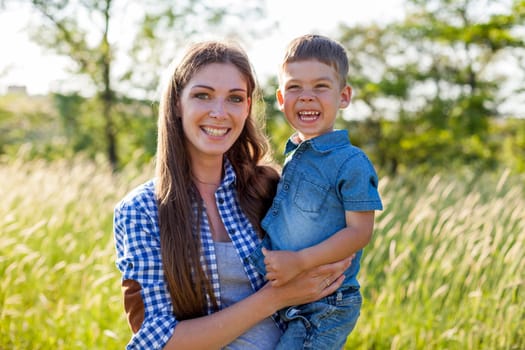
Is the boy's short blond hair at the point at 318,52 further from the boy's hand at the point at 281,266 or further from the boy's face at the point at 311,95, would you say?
the boy's hand at the point at 281,266

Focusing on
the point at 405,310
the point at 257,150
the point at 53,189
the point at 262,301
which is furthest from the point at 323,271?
the point at 53,189

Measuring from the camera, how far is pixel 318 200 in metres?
2.27

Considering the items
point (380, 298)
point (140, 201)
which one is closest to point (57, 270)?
point (380, 298)

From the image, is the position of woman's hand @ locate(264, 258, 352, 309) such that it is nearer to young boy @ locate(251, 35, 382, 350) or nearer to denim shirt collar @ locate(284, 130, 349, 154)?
young boy @ locate(251, 35, 382, 350)

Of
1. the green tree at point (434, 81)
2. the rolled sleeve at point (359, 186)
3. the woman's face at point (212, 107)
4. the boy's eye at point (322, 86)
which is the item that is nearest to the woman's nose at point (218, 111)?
the woman's face at point (212, 107)

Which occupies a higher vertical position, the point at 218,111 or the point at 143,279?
the point at 218,111

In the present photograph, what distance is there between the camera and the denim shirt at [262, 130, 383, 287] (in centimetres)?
217

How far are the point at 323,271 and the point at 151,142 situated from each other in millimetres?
11223

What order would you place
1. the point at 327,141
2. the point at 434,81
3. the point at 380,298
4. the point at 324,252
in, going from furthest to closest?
the point at 434,81
the point at 380,298
the point at 327,141
the point at 324,252

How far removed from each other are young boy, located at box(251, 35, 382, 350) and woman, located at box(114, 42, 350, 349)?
83 millimetres

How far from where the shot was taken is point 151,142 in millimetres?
12977

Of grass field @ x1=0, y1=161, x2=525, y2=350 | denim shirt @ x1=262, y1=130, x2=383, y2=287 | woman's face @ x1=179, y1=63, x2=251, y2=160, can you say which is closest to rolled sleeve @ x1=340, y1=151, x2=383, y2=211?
denim shirt @ x1=262, y1=130, x2=383, y2=287

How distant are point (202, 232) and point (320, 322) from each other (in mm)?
579

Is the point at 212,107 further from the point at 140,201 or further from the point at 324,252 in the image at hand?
the point at 324,252
